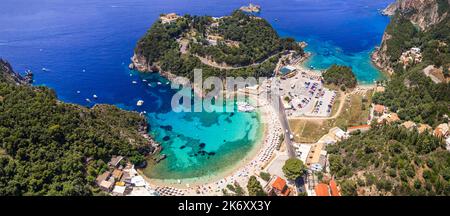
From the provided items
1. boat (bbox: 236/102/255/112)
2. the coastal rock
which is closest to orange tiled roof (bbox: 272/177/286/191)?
boat (bbox: 236/102/255/112)

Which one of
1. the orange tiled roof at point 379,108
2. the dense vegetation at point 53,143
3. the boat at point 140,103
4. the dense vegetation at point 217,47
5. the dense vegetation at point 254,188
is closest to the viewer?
the dense vegetation at point 53,143

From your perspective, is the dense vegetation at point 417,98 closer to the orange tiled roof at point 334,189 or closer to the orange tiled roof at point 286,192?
the orange tiled roof at point 334,189

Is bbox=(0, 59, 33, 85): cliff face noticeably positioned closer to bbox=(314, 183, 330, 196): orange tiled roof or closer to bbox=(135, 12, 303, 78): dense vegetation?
bbox=(135, 12, 303, 78): dense vegetation

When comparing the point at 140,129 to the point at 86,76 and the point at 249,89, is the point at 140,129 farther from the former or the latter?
the point at 86,76

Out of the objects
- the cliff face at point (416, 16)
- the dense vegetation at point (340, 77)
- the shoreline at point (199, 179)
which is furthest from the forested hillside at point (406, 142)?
the shoreline at point (199, 179)

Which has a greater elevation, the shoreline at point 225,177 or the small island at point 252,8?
the small island at point 252,8
